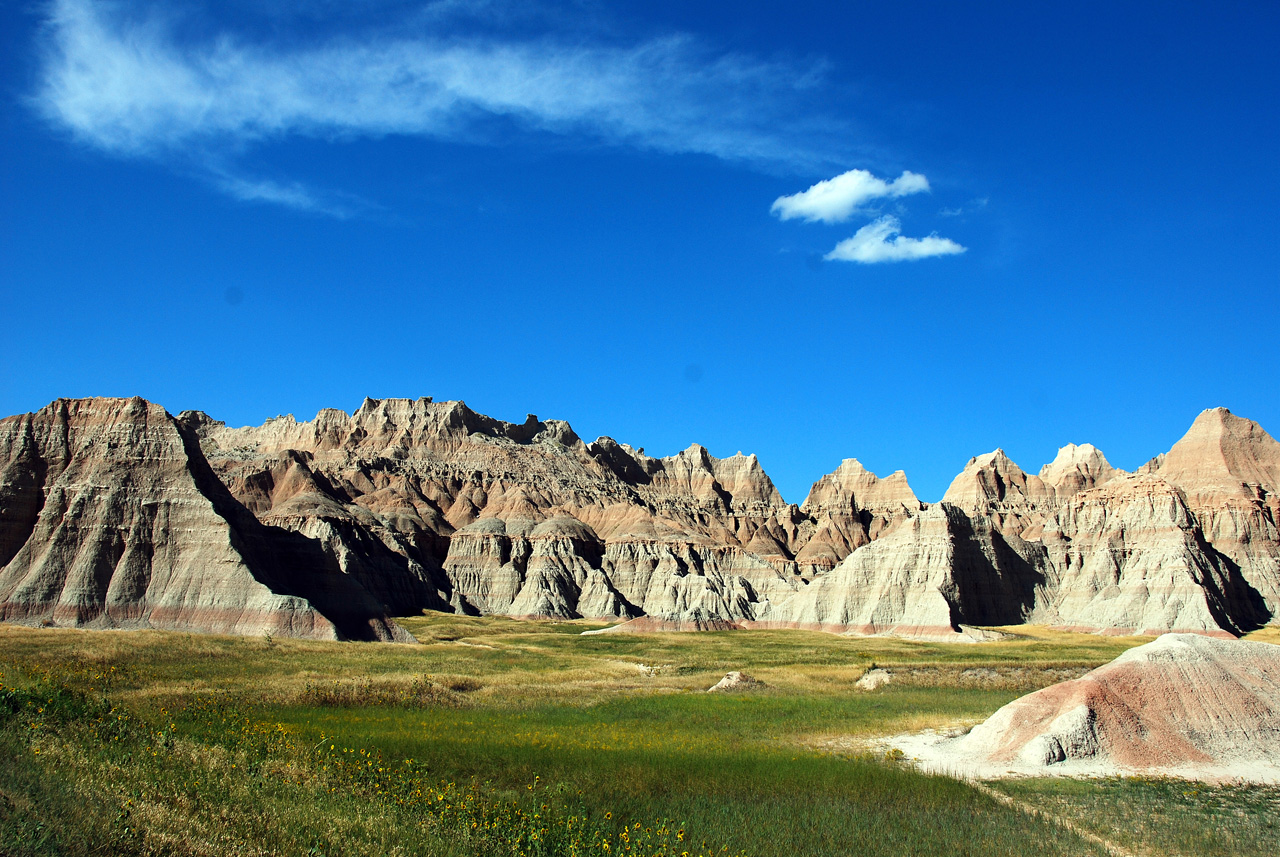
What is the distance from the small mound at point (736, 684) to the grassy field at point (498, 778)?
5.54ft

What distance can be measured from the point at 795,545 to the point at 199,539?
473ft

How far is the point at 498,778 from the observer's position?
18219mm

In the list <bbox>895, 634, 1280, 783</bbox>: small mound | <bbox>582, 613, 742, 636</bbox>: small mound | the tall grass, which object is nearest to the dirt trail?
the tall grass

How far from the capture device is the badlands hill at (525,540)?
62.6 meters

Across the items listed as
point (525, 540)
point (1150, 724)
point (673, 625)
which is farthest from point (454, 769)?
point (525, 540)

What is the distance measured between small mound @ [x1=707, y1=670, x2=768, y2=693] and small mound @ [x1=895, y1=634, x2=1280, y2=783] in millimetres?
15233

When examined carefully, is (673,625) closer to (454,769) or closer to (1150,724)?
(1150,724)

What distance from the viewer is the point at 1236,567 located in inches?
4213

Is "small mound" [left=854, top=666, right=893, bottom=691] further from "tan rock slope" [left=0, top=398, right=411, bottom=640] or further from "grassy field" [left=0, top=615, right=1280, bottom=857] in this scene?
"tan rock slope" [left=0, top=398, right=411, bottom=640]

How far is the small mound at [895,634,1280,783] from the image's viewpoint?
21.3 m

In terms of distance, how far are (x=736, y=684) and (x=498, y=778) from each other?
77.0 feet

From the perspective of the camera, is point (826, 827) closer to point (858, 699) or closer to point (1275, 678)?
point (1275, 678)

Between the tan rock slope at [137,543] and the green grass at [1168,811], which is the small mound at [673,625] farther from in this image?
the green grass at [1168,811]

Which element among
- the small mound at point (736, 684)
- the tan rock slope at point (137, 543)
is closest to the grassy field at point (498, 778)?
the small mound at point (736, 684)
